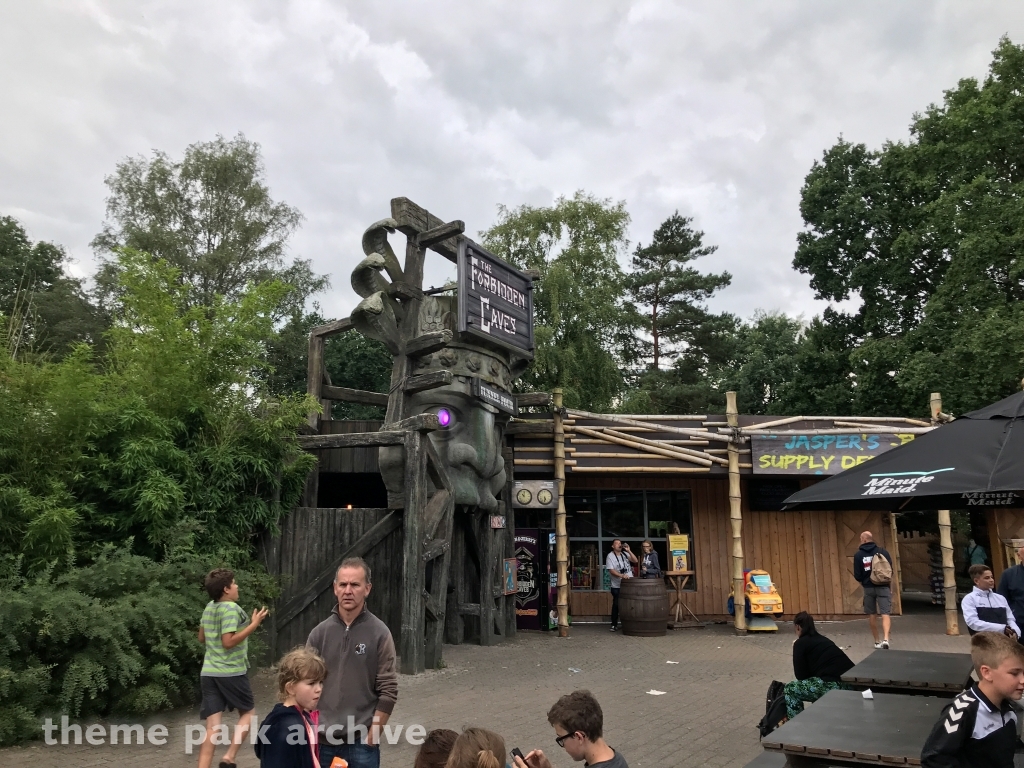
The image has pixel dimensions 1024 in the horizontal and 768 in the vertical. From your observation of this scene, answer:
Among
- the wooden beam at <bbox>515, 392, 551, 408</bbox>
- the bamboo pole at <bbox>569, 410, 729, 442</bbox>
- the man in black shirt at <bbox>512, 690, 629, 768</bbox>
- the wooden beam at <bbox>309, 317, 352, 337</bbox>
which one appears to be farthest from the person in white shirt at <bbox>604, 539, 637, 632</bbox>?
the man in black shirt at <bbox>512, 690, 629, 768</bbox>

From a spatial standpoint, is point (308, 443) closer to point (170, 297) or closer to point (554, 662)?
point (170, 297)

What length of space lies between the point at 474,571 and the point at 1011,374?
1349 centimetres

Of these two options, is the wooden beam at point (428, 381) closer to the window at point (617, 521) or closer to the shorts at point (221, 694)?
the shorts at point (221, 694)

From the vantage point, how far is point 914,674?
5.50m

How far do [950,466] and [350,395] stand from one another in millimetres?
9725

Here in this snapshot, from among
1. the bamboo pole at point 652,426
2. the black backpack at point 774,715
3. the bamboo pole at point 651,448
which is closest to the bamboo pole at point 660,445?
the bamboo pole at point 651,448

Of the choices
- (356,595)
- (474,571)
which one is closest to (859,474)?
(356,595)

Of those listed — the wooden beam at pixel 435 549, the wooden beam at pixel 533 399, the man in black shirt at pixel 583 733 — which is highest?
the wooden beam at pixel 533 399

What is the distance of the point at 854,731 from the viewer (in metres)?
4.11

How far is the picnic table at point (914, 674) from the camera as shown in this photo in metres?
5.23

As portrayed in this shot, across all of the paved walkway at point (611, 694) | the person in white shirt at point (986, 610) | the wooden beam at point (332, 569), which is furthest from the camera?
the wooden beam at point (332, 569)

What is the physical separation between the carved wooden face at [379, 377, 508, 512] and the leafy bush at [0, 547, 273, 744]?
3971 mm

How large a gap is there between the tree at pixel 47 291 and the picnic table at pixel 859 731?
21.5 m

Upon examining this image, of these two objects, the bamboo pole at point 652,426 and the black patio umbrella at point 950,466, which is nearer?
the black patio umbrella at point 950,466
